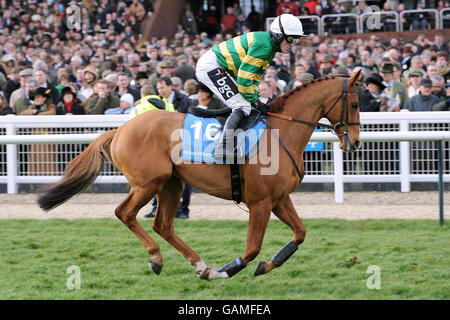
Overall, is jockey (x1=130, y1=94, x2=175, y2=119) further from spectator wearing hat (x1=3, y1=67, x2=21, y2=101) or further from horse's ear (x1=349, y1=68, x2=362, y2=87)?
spectator wearing hat (x1=3, y1=67, x2=21, y2=101)

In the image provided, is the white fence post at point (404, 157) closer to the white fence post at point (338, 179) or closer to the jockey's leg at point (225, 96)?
the white fence post at point (338, 179)

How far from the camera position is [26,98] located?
34.3 feet

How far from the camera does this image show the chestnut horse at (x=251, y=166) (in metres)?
5.43

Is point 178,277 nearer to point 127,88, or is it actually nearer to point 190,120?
point 190,120

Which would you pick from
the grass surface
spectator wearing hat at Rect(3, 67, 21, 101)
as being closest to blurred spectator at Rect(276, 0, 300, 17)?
spectator wearing hat at Rect(3, 67, 21, 101)

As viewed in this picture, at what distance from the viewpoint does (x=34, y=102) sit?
10.3m

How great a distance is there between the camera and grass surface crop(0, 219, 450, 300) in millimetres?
5207

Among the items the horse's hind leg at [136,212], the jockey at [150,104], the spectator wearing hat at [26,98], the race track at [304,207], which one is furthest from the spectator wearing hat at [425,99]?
the spectator wearing hat at [26,98]

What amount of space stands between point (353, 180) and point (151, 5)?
11951 millimetres

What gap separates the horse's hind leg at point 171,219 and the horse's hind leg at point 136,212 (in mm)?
161

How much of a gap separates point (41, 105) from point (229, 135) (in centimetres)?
526

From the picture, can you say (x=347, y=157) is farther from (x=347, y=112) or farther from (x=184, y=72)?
(x=184, y=72)

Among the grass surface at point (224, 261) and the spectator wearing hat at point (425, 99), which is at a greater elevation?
the spectator wearing hat at point (425, 99)
